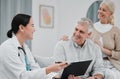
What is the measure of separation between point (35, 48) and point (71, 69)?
8.47 feet

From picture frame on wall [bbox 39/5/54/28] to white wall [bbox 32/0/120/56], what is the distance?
77 millimetres

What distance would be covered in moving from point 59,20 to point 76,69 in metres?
2.90

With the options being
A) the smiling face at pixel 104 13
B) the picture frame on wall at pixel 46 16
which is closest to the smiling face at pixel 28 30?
the smiling face at pixel 104 13

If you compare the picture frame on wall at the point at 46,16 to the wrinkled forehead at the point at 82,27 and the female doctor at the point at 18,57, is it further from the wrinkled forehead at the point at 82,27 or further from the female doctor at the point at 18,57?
the female doctor at the point at 18,57

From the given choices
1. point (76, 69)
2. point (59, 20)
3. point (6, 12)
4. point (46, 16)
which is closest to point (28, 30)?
point (76, 69)

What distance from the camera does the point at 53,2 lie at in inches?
205

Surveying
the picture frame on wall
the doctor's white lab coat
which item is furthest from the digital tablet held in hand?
the picture frame on wall

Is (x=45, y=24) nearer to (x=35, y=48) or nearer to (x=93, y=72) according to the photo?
(x=35, y=48)

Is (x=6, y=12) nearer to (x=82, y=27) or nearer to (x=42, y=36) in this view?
(x=42, y=36)

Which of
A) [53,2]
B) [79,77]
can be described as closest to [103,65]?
[79,77]

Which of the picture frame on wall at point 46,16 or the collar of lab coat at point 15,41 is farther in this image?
the picture frame on wall at point 46,16

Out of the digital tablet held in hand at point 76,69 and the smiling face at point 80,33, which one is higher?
the smiling face at point 80,33

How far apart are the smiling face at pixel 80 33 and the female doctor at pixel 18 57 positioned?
0.54 m

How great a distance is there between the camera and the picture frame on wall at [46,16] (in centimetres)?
504
